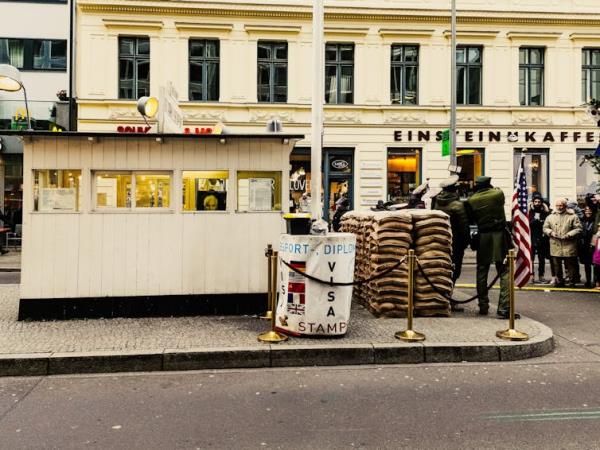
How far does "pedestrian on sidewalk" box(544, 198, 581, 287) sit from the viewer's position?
11.1 meters

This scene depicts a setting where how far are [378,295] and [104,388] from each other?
395cm

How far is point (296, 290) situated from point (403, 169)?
15822mm

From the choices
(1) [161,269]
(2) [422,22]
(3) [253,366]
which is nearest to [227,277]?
(1) [161,269]

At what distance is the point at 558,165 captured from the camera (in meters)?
21.4

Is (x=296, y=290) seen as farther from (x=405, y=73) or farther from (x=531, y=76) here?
(x=531, y=76)

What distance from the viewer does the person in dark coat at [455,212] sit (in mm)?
8203

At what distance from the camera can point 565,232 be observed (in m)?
11.1

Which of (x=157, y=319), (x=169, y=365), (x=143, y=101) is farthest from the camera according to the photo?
(x=143, y=101)

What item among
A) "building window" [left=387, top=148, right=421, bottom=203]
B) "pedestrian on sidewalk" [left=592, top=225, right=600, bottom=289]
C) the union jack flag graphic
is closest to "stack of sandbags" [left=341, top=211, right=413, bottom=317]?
the union jack flag graphic

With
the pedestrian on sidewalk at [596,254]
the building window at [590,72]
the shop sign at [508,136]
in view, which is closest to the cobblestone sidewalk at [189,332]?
the pedestrian on sidewalk at [596,254]

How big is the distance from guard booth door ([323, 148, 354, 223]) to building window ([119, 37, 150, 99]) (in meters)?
7.60

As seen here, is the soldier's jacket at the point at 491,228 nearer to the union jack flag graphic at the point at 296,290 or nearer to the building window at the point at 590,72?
the union jack flag graphic at the point at 296,290

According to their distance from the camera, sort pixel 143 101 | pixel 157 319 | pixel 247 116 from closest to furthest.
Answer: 1. pixel 157 319
2. pixel 143 101
3. pixel 247 116

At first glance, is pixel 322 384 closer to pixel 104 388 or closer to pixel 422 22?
pixel 104 388
